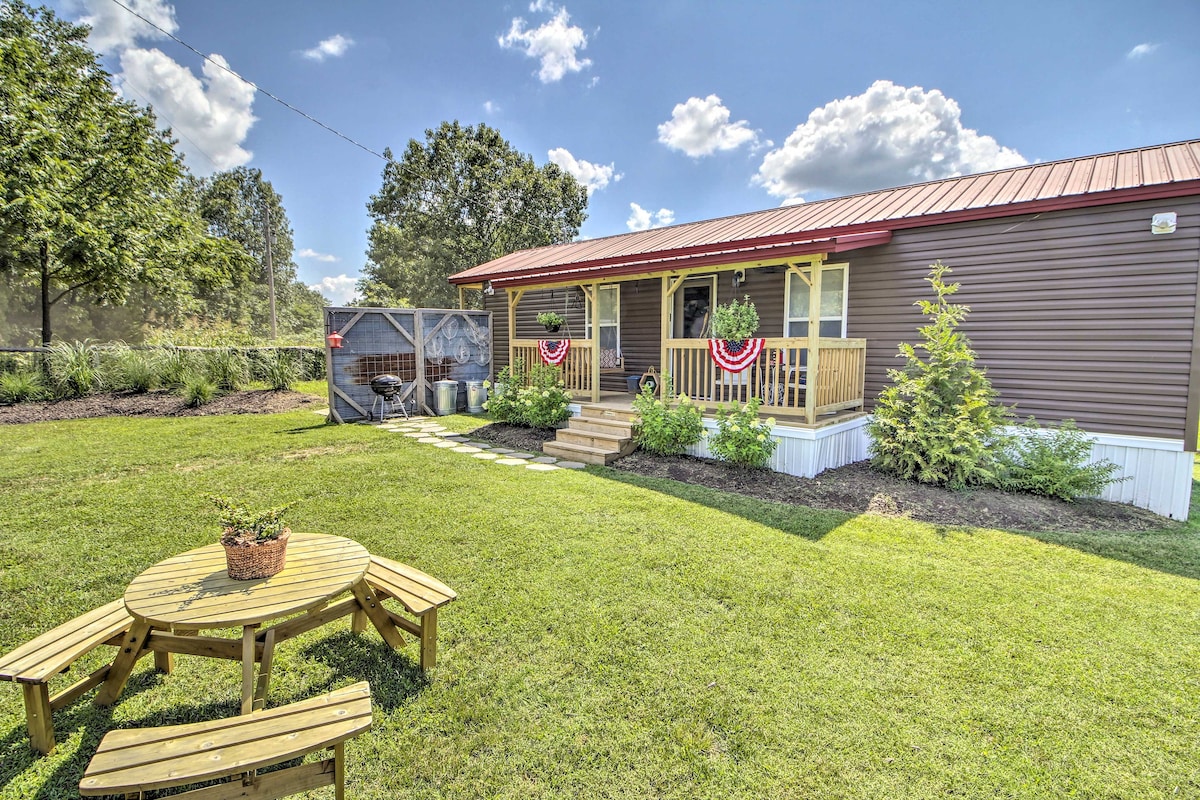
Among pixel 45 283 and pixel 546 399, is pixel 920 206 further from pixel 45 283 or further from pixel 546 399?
pixel 45 283

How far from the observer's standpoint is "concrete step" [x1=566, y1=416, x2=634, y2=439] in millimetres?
7133

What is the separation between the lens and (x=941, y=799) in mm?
1802

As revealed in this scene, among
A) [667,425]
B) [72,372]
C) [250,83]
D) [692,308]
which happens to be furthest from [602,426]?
[72,372]

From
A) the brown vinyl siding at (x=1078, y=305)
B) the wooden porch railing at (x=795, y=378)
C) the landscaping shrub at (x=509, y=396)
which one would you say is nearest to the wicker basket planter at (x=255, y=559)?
the wooden porch railing at (x=795, y=378)

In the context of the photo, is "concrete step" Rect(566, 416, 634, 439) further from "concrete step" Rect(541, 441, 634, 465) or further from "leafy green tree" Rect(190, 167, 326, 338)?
"leafy green tree" Rect(190, 167, 326, 338)

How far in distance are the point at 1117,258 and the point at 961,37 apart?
22.3 ft

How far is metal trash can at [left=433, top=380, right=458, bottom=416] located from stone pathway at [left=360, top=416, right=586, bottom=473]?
2.84 ft

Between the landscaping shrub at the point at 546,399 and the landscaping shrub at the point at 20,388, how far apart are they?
10.3 meters

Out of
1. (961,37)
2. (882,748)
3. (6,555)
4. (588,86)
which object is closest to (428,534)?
(6,555)

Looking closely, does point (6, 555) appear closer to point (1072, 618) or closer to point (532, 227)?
point (1072, 618)

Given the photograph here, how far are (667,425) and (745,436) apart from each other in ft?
3.50

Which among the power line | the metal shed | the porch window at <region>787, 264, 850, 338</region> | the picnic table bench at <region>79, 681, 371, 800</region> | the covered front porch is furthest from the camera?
the metal shed

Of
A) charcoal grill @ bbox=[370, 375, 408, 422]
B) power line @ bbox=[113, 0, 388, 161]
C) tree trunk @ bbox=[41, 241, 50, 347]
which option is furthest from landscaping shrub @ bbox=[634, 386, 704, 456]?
tree trunk @ bbox=[41, 241, 50, 347]

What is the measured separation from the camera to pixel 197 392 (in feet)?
34.2
